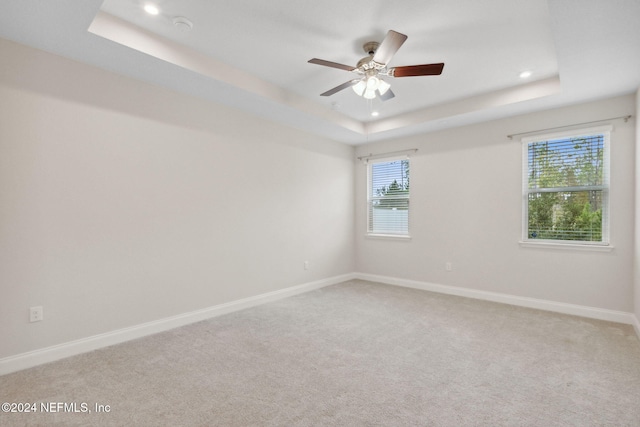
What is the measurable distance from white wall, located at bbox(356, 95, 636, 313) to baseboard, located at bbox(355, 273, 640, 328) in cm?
6

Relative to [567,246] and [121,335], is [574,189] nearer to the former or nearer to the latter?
[567,246]

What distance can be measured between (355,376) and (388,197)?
3.58m

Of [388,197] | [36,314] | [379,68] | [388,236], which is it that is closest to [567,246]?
[388,236]

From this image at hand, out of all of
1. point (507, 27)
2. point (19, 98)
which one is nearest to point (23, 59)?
point (19, 98)

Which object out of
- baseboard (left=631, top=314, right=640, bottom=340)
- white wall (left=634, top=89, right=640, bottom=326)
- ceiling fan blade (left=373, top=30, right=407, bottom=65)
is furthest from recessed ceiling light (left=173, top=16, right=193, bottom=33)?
baseboard (left=631, top=314, right=640, bottom=340)

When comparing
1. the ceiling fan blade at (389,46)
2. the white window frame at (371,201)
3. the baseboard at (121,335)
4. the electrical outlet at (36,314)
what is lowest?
the baseboard at (121,335)

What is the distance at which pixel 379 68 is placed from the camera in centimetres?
269

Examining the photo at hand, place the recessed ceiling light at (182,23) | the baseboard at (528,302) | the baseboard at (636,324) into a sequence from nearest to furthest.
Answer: the recessed ceiling light at (182,23) → the baseboard at (636,324) → the baseboard at (528,302)

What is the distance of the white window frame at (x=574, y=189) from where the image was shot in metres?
3.48

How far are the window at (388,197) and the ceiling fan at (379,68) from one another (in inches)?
92.9

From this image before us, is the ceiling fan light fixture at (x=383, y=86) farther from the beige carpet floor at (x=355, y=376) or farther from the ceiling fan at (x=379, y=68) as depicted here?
the beige carpet floor at (x=355, y=376)

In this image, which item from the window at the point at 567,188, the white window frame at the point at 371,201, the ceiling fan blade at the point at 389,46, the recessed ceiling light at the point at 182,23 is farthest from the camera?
the white window frame at the point at 371,201

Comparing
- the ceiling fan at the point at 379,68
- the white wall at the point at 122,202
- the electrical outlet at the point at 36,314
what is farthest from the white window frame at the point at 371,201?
the electrical outlet at the point at 36,314

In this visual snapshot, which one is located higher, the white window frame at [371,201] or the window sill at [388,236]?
the white window frame at [371,201]
